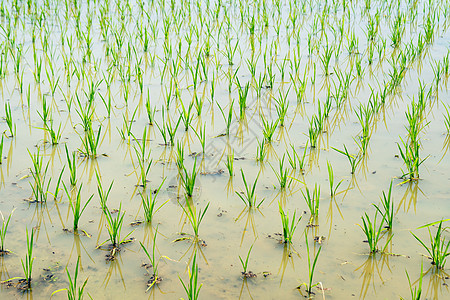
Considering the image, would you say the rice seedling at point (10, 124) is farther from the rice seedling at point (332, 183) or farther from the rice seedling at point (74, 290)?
the rice seedling at point (332, 183)

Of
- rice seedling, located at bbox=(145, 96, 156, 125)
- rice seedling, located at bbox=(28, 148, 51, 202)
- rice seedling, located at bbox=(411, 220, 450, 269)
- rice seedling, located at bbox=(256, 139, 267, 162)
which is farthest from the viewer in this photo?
rice seedling, located at bbox=(145, 96, 156, 125)

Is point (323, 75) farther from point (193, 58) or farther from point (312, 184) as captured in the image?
point (312, 184)

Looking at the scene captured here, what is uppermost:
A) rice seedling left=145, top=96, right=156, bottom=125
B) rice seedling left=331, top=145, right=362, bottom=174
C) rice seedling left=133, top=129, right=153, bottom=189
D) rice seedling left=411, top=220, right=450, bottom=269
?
rice seedling left=145, top=96, right=156, bottom=125

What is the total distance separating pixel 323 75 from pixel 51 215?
108 inches

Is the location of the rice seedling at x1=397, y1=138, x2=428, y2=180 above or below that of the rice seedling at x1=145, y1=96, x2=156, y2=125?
below

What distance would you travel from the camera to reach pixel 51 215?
2379mm

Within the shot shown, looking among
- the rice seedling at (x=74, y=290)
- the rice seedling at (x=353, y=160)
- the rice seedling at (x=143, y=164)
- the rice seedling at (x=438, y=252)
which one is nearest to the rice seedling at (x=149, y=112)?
the rice seedling at (x=143, y=164)

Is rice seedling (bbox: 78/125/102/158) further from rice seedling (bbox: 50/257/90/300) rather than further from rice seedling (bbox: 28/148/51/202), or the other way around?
rice seedling (bbox: 50/257/90/300)

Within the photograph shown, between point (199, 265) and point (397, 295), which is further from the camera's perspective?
point (199, 265)

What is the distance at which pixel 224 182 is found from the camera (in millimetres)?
2717

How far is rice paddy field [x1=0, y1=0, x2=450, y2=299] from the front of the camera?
6.51ft

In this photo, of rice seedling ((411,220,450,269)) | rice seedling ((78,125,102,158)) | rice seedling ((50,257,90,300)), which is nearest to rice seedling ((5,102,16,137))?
rice seedling ((78,125,102,158))

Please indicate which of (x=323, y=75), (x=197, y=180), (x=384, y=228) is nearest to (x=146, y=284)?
(x=197, y=180)

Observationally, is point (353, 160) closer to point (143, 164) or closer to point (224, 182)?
point (224, 182)
